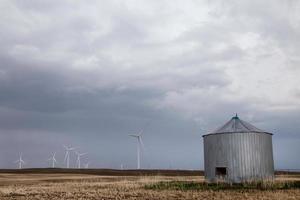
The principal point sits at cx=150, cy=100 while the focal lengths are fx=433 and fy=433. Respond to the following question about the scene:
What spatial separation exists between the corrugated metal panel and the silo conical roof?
523 millimetres

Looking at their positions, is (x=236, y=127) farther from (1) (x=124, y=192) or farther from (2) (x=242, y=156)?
(1) (x=124, y=192)

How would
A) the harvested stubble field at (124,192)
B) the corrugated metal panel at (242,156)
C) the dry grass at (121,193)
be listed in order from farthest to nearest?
the corrugated metal panel at (242,156)
the harvested stubble field at (124,192)
the dry grass at (121,193)

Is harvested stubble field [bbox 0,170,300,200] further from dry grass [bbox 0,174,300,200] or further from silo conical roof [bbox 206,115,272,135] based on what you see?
silo conical roof [bbox 206,115,272,135]

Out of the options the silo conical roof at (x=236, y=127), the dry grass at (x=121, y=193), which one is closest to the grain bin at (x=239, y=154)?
the silo conical roof at (x=236, y=127)

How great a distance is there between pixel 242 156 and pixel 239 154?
31 centimetres

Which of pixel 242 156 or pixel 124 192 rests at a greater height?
pixel 242 156

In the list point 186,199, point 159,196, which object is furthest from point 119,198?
point 186,199

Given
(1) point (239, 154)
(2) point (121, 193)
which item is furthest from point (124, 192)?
(1) point (239, 154)

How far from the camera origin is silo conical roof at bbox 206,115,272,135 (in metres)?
39.5

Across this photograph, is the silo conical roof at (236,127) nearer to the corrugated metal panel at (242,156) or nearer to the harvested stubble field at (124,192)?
the corrugated metal panel at (242,156)

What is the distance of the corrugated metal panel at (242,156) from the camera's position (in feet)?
126

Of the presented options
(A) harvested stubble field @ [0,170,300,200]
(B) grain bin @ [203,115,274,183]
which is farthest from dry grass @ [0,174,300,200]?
(B) grain bin @ [203,115,274,183]

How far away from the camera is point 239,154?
127 feet

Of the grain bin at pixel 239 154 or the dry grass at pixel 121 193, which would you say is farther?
the grain bin at pixel 239 154
